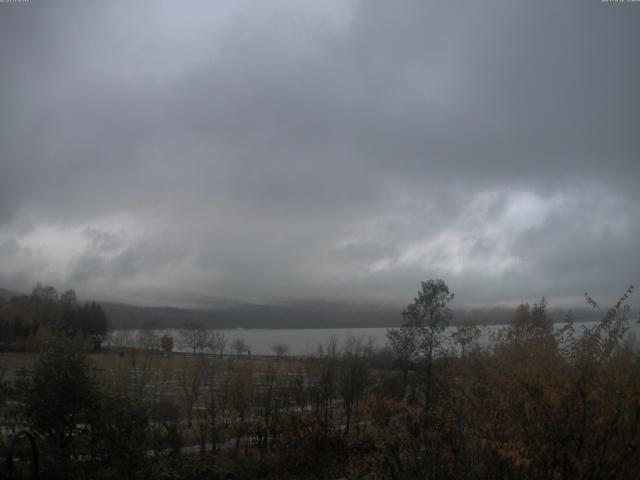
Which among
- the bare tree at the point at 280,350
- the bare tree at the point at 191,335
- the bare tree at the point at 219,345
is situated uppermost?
the bare tree at the point at 219,345

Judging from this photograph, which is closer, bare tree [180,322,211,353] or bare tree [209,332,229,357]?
bare tree [209,332,229,357]

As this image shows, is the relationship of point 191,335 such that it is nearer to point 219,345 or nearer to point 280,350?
point 280,350

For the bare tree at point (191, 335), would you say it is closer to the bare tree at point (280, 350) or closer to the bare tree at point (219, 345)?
the bare tree at point (280, 350)

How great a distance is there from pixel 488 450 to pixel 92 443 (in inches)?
259

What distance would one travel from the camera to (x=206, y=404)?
A: 16.0m

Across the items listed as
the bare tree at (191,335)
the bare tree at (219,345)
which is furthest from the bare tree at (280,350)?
the bare tree at (191,335)

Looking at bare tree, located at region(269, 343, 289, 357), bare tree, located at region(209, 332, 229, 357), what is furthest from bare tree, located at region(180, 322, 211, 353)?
bare tree, located at region(209, 332, 229, 357)

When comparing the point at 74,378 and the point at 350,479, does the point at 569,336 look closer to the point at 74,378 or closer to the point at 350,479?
the point at 350,479

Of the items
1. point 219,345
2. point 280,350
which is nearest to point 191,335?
point 280,350

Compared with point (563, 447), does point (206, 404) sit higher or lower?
lower

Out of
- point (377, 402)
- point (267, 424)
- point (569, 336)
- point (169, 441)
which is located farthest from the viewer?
point (267, 424)

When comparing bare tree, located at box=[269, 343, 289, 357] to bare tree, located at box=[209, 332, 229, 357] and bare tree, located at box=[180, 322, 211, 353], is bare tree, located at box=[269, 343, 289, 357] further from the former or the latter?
bare tree, located at box=[180, 322, 211, 353]

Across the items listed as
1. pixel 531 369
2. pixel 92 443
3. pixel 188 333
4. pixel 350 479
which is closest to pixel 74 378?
pixel 92 443

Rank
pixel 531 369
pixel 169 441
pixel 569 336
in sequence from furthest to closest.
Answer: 1. pixel 169 441
2. pixel 569 336
3. pixel 531 369
